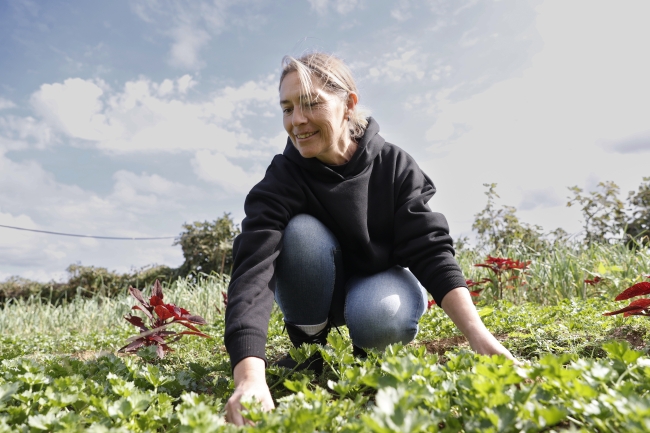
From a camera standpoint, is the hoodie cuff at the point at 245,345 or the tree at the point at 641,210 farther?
the tree at the point at 641,210

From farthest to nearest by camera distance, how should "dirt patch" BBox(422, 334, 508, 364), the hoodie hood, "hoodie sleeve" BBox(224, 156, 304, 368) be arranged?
"dirt patch" BBox(422, 334, 508, 364) → the hoodie hood → "hoodie sleeve" BBox(224, 156, 304, 368)

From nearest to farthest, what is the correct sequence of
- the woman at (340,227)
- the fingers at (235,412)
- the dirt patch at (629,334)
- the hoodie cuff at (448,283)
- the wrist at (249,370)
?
the fingers at (235,412), the wrist at (249,370), the hoodie cuff at (448,283), the woman at (340,227), the dirt patch at (629,334)

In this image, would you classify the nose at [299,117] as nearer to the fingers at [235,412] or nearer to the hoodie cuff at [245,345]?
the hoodie cuff at [245,345]

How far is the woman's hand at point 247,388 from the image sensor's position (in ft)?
4.74

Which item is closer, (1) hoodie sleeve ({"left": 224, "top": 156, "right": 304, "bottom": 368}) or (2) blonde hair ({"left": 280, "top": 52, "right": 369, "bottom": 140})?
(1) hoodie sleeve ({"left": 224, "top": 156, "right": 304, "bottom": 368})

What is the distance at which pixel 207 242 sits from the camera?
9414mm

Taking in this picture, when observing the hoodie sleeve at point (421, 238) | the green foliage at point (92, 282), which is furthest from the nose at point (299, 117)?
the green foliage at point (92, 282)

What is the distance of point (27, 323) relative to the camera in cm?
681

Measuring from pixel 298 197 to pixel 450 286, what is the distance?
86cm

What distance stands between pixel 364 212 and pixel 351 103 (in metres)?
0.59

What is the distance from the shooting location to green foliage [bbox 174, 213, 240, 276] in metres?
9.31

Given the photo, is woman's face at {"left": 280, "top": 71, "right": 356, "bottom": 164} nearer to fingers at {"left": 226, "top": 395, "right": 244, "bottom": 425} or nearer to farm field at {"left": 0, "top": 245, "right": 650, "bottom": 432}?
farm field at {"left": 0, "top": 245, "right": 650, "bottom": 432}

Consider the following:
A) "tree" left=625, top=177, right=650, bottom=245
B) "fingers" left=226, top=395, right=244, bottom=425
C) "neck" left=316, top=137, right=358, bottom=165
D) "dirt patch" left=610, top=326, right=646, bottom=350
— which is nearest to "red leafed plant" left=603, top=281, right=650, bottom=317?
"dirt patch" left=610, top=326, right=646, bottom=350

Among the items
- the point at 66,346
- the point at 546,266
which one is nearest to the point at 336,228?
the point at 66,346
